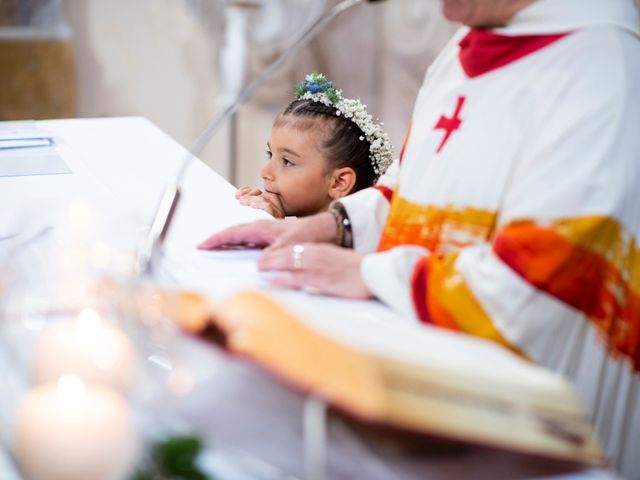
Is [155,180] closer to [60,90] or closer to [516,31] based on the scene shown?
[516,31]

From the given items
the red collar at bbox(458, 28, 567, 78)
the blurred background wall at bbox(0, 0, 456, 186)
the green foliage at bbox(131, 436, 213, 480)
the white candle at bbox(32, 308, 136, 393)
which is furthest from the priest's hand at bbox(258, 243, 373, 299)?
the blurred background wall at bbox(0, 0, 456, 186)

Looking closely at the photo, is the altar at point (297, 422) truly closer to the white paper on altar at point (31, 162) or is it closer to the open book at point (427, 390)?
the open book at point (427, 390)

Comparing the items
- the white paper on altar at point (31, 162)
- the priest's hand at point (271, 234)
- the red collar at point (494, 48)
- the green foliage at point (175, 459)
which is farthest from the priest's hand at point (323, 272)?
the white paper on altar at point (31, 162)

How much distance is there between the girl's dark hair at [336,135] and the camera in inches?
105

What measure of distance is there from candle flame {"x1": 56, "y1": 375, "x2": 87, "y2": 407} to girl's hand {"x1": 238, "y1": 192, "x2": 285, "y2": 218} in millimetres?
1415

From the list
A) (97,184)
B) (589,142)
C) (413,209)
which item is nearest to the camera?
(589,142)

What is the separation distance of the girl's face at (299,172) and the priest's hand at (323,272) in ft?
3.26

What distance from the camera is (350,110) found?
106 inches

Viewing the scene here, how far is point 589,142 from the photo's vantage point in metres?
1.47

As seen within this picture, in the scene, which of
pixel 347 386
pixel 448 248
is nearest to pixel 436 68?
pixel 448 248


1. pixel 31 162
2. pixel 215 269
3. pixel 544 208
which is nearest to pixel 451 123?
pixel 544 208

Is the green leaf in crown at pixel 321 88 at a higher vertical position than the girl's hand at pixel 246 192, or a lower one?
higher

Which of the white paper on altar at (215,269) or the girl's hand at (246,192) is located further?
the girl's hand at (246,192)

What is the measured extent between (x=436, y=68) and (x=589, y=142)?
51 cm
